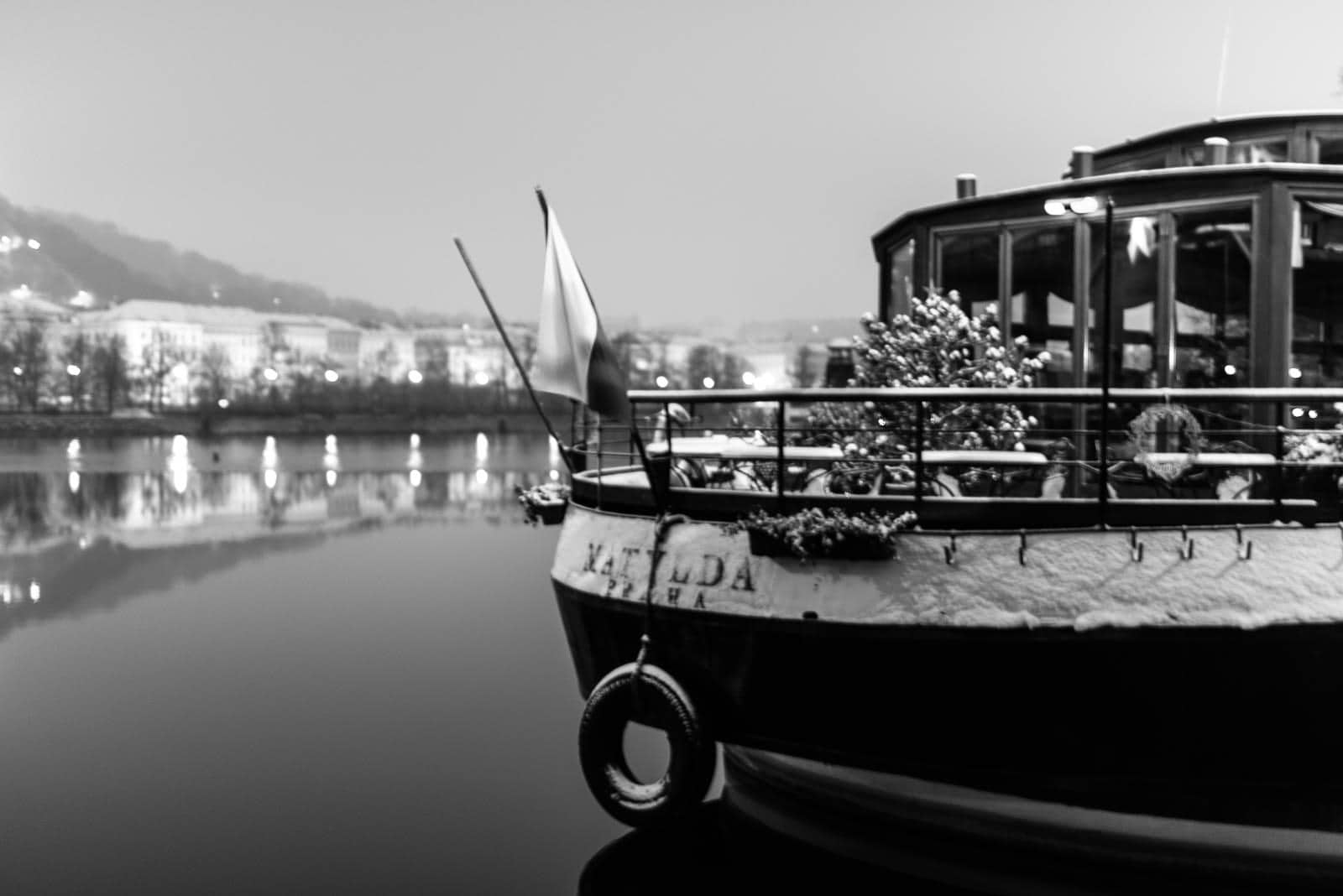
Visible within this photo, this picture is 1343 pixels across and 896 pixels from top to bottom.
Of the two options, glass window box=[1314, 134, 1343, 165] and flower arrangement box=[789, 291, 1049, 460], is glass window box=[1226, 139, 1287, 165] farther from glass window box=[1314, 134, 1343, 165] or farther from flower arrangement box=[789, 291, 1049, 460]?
flower arrangement box=[789, 291, 1049, 460]

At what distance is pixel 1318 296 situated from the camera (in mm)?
9938

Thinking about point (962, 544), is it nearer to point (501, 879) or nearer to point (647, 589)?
Result: point (647, 589)

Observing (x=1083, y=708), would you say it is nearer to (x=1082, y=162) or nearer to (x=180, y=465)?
(x=1082, y=162)

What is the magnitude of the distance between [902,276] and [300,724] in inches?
335

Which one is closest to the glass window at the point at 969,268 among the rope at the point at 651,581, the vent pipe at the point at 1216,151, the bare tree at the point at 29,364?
the vent pipe at the point at 1216,151

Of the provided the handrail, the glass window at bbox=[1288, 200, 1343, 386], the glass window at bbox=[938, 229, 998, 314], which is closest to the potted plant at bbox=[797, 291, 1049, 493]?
the glass window at bbox=[938, 229, 998, 314]

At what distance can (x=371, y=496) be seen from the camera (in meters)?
48.8

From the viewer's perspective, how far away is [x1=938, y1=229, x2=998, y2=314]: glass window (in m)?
10.8

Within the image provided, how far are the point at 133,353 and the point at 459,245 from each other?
6903 inches

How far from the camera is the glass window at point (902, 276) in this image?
11555 millimetres

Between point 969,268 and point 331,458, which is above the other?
point 969,268

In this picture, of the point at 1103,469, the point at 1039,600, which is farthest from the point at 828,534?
the point at 1103,469

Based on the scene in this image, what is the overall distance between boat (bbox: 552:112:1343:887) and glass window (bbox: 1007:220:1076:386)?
55cm

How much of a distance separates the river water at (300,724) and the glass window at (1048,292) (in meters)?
4.72
